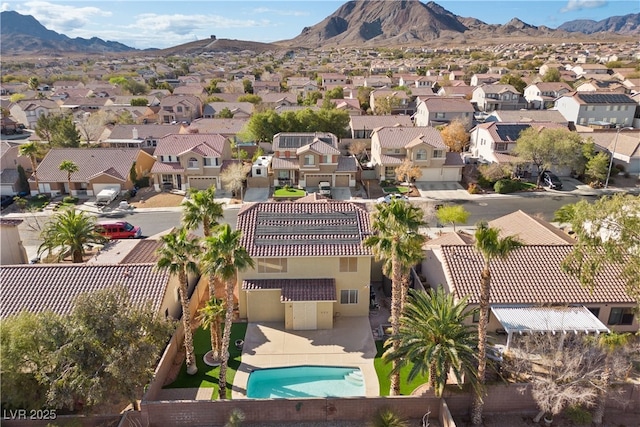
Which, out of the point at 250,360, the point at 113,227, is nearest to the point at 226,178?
the point at 113,227

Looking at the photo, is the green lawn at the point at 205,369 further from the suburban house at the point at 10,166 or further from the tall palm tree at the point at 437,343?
the suburban house at the point at 10,166

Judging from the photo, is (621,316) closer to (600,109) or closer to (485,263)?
(485,263)

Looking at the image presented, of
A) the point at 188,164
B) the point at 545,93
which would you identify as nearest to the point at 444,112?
the point at 545,93

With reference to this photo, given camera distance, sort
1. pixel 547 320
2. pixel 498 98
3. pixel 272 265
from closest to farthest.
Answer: pixel 547 320 < pixel 272 265 < pixel 498 98

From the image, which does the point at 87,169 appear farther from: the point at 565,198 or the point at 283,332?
the point at 565,198

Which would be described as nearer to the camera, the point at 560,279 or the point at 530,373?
the point at 530,373

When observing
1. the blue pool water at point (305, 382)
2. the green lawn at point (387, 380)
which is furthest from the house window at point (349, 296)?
the blue pool water at point (305, 382)
